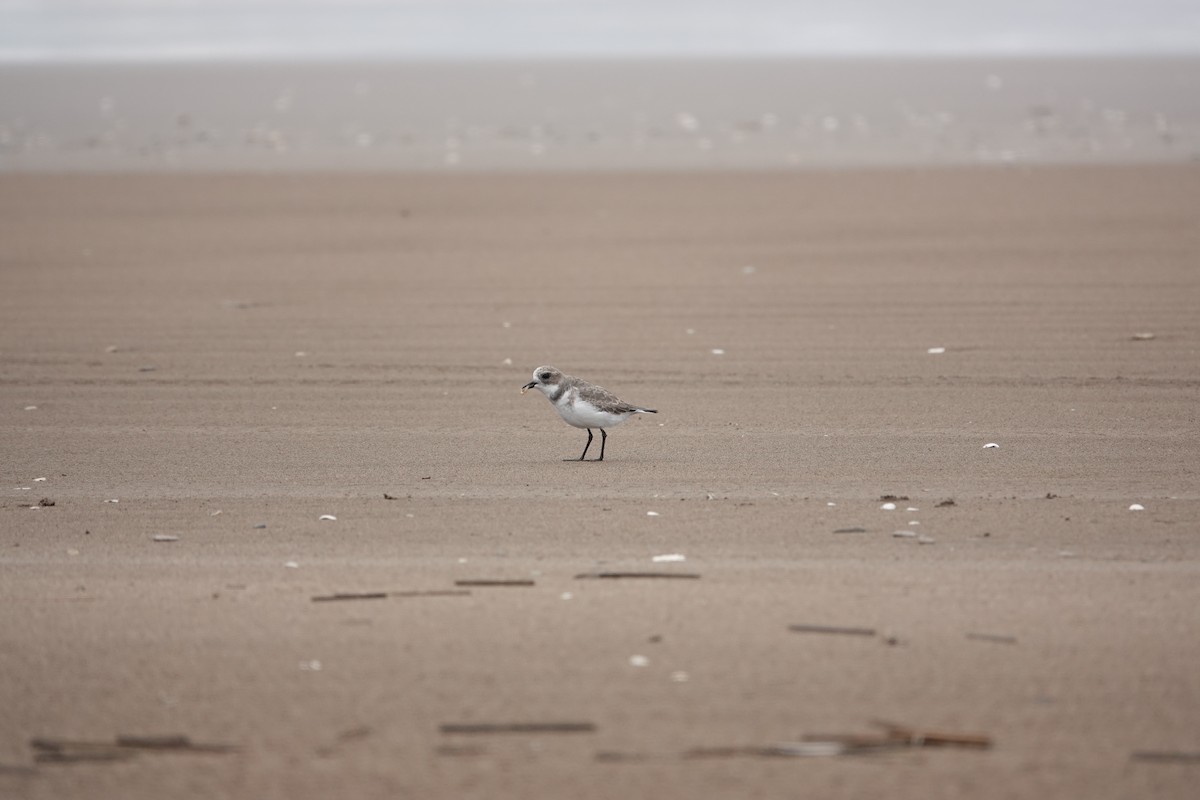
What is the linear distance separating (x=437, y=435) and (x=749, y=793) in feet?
21.3

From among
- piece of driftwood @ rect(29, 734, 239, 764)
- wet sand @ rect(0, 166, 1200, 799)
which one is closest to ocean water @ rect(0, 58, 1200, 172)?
wet sand @ rect(0, 166, 1200, 799)

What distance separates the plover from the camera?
34.4 feet

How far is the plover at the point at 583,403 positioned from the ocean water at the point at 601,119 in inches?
832

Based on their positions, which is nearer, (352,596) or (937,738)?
(937,738)

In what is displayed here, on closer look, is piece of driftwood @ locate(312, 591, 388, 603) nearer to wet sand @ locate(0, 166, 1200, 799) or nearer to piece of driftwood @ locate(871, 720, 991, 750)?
wet sand @ locate(0, 166, 1200, 799)

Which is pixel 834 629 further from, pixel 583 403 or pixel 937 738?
pixel 583 403

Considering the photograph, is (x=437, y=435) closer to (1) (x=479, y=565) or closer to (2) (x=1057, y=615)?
(1) (x=479, y=565)

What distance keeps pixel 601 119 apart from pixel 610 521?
3601cm

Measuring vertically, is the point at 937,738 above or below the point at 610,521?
below

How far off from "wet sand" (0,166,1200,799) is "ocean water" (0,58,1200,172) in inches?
517

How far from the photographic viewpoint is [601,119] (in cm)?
4388

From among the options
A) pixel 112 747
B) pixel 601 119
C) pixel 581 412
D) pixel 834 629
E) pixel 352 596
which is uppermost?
pixel 601 119

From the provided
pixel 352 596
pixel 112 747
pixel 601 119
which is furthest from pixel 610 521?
pixel 601 119

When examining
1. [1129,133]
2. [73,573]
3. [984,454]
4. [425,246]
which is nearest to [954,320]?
[984,454]
